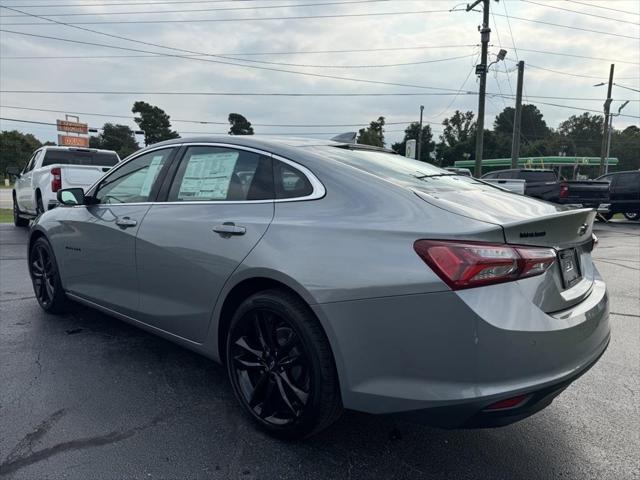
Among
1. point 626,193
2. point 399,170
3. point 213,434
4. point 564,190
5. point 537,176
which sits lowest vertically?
point 213,434

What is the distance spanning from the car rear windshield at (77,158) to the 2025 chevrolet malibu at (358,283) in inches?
358

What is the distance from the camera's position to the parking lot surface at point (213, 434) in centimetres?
234

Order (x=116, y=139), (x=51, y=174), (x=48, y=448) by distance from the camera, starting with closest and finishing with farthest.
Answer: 1. (x=48, y=448)
2. (x=51, y=174)
3. (x=116, y=139)

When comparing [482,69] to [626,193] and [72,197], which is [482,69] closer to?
[626,193]

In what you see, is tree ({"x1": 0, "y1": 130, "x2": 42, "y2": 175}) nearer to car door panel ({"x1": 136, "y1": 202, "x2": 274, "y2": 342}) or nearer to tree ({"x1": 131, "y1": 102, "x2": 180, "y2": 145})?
tree ({"x1": 131, "y1": 102, "x2": 180, "y2": 145})

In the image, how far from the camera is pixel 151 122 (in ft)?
198

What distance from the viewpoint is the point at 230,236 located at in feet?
8.80

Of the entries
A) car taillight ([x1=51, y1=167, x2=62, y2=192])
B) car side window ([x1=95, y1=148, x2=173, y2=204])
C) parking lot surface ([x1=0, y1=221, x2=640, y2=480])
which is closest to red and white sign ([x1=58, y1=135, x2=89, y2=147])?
car taillight ([x1=51, y1=167, x2=62, y2=192])

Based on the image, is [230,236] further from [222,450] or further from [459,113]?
[459,113]

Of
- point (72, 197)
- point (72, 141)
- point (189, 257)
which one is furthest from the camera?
point (72, 141)

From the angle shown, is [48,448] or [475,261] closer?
[475,261]

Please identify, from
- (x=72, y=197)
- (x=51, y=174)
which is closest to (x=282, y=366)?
(x=72, y=197)

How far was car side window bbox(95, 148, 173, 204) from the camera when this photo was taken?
3520 mm

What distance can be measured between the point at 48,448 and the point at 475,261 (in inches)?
91.0
